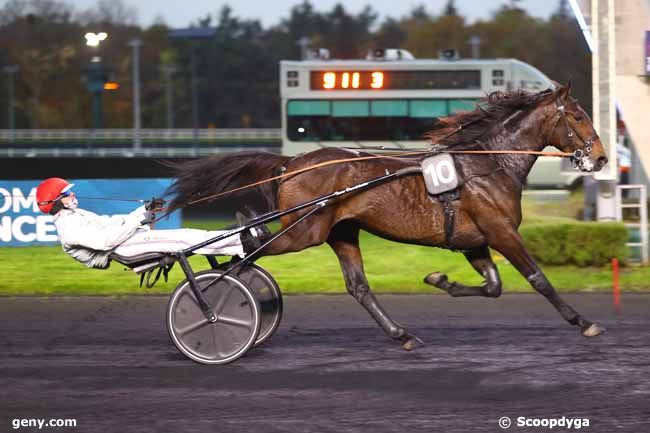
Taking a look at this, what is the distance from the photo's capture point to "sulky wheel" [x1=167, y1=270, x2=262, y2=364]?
6.70 meters

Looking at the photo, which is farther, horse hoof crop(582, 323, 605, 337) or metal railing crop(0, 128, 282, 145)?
metal railing crop(0, 128, 282, 145)

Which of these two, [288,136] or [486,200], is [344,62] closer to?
[288,136]

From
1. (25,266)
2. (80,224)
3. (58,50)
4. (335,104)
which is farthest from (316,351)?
(58,50)

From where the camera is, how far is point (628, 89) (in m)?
13.5

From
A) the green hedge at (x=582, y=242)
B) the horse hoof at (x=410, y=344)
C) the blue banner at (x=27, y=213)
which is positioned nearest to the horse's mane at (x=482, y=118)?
the horse hoof at (x=410, y=344)

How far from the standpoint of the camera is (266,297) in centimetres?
719

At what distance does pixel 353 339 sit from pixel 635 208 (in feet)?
22.1

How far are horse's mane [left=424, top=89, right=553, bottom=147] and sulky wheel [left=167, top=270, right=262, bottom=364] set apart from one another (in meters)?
1.89

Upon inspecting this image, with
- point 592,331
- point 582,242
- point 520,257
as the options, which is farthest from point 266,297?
point 582,242

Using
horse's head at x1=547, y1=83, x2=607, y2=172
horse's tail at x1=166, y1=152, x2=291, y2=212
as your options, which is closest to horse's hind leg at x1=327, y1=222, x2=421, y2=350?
horse's tail at x1=166, y1=152, x2=291, y2=212

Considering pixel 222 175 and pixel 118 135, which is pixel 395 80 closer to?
pixel 222 175

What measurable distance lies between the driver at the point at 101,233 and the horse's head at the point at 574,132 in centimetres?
247

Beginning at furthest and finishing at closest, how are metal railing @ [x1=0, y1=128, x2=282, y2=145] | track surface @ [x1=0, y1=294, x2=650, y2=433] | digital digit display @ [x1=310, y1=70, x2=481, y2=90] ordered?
1. metal railing @ [x1=0, y1=128, x2=282, y2=145]
2. digital digit display @ [x1=310, y1=70, x2=481, y2=90]
3. track surface @ [x1=0, y1=294, x2=650, y2=433]

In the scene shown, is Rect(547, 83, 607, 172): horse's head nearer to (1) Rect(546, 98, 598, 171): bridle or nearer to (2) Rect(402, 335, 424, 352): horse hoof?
(1) Rect(546, 98, 598, 171): bridle
